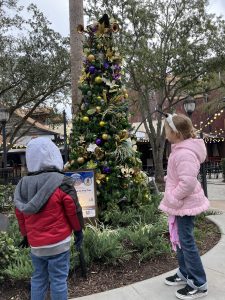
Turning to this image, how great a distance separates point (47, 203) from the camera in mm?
3203

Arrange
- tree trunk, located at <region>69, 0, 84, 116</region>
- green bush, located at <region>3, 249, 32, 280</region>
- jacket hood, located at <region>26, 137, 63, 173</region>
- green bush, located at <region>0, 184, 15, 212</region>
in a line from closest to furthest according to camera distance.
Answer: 1. jacket hood, located at <region>26, 137, 63, 173</region>
2. green bush, located at <region>3, 249, 32, 280</region>
3. tree trunk, located at <region>69, 0, 84, 116</region>
4. green bush, located at <region>0, 184, 15, 212</region>

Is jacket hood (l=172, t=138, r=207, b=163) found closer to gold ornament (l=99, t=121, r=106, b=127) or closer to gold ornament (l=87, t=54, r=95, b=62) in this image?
gold ornament (l=99, t=121, r=106, b=127)

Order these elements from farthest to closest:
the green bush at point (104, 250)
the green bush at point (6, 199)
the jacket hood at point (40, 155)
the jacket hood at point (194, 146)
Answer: the green bush at point (6, 199), the green bush at point (104, 250), the jacket hood at point (194, 146), the jacket hood at point (40, 155)

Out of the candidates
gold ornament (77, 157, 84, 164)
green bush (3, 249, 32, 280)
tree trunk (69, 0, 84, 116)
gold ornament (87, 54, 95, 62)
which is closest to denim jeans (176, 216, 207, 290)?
green bush (3, 249, 32, 280)

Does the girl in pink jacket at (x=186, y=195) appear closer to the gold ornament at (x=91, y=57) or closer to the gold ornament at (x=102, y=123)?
the gold ornament at (x=102, y=123)

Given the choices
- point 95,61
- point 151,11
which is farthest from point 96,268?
point 151,11

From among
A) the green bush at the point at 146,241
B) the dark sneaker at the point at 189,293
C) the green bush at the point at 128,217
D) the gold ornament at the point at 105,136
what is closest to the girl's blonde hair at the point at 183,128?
the dark sneaker at the point at 189,293

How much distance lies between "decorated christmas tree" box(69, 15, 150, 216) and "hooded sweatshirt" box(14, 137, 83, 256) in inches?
118

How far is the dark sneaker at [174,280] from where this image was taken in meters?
4.18

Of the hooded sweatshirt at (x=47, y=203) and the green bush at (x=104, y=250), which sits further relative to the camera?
the green bush at (x=104, y=250)

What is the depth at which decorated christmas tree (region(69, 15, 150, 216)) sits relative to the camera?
6.41 m

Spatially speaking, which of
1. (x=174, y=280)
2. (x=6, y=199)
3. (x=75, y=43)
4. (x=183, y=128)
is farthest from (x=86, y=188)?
(x=6, y=199)

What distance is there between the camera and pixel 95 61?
6.61 m

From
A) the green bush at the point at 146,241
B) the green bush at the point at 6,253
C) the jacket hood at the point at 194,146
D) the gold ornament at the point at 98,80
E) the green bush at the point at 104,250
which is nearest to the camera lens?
the jacket hood at the point at 194,146
